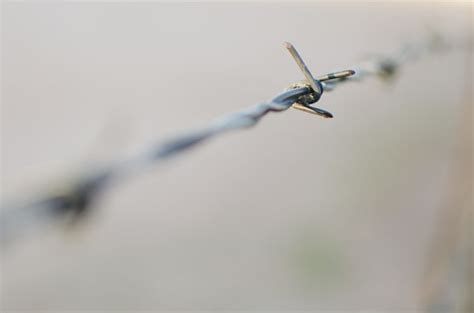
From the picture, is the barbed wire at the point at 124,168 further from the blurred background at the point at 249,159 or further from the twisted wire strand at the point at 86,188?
the blurred background at the point at 249,159

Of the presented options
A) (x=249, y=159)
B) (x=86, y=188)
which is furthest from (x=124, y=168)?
(x=249, y=159)

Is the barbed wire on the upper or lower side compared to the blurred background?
lower

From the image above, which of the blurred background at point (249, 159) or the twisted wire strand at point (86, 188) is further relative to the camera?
the blurred background at point (249, 159)

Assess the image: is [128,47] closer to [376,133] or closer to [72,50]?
[72,50]

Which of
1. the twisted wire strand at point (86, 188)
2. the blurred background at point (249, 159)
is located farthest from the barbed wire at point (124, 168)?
the blurred background at point (249, 159)

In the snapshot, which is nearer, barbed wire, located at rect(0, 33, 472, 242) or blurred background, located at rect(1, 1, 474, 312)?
barbed wire, located at rect(0, 33, 472, 242)

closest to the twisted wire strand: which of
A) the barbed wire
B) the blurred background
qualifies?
the barbed wire

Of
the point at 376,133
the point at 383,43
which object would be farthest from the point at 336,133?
the point at 383,43

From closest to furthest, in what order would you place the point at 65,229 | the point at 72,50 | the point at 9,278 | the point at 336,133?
the point at 65,229 < the point at 9,278 < the point at 336,133 < the point at 72,50

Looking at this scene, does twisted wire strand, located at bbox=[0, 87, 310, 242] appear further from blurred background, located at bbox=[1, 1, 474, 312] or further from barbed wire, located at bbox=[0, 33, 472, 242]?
blurred background, located at bbox=[1, 1, 474, 312]
